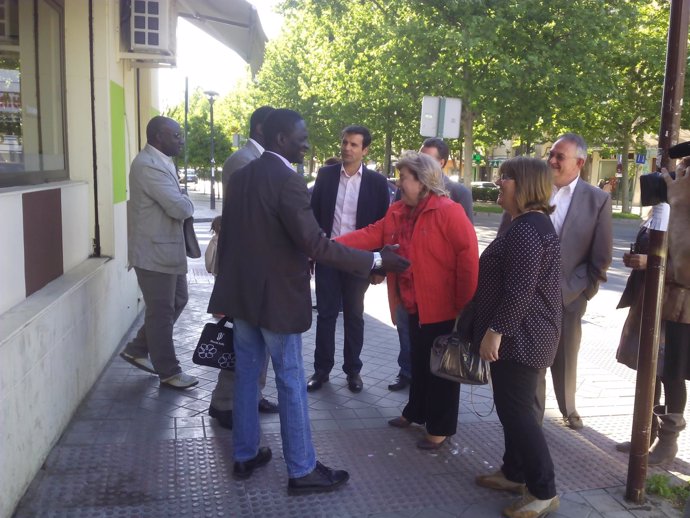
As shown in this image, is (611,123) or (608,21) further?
(611,123)

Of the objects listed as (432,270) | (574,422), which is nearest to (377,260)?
(432,270)

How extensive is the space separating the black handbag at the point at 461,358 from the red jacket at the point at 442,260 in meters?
0.30

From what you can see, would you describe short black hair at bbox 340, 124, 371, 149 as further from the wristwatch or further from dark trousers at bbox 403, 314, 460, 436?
the wristwatch

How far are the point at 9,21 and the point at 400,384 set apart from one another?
148 inches

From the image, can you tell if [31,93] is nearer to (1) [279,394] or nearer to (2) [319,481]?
(1) [279,394]

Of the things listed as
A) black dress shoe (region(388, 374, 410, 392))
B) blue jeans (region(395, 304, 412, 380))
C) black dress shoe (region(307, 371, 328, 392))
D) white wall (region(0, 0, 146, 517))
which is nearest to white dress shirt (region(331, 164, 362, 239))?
blue jeans (region(395, 304, 412, 380))

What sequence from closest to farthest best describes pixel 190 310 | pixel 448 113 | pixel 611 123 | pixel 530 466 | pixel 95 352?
pixel 530 466 → pixel 95 352 → pixel 190 310 → pixel 448 113 → pixel 611 123

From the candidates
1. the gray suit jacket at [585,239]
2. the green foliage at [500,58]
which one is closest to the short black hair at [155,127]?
the gray suit jacket at [585,239]

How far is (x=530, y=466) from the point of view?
10.6ft

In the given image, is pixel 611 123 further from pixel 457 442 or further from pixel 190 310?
pixel 457 442

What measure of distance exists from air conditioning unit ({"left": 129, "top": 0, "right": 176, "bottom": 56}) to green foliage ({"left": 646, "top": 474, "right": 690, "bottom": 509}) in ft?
17.5

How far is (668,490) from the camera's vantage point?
11.8 ft

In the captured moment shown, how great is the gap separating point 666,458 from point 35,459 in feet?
12.2

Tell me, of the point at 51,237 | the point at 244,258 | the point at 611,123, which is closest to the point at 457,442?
the point at 244,258
